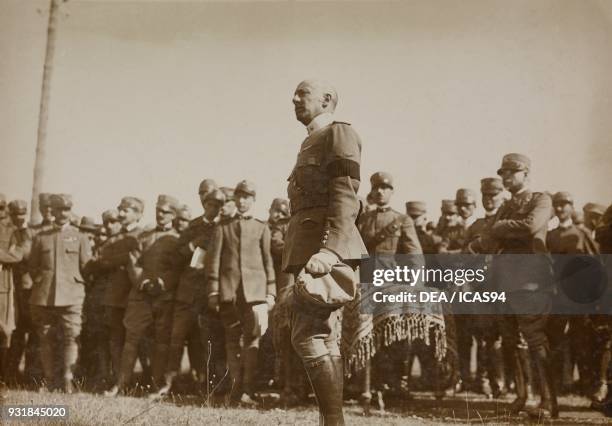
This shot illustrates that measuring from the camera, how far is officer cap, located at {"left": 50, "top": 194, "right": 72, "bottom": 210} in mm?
5238

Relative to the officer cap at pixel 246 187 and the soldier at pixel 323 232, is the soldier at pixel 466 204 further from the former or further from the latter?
the soldier at pixel 323 232

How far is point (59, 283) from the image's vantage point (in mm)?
5320

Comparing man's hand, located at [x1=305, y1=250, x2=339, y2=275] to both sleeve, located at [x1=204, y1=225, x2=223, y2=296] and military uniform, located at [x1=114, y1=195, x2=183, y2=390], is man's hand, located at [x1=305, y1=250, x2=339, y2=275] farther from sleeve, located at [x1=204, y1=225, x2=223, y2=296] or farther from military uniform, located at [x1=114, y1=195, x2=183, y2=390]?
military uniform, located at [x1=114, y1=195, x2=183, y2=390]

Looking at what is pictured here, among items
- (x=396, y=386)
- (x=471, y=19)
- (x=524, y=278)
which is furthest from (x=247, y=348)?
(x=471, y=19)

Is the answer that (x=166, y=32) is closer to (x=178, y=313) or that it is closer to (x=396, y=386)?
(x=178, y=313)

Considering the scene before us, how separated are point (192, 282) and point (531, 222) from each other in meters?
2.53

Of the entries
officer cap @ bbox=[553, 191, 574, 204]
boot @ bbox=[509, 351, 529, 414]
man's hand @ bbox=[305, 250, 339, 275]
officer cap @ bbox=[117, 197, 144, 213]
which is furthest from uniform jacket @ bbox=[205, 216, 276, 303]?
officer cap @ bbox=[553, 191, 574, 204]

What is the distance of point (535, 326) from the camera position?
4.38 m

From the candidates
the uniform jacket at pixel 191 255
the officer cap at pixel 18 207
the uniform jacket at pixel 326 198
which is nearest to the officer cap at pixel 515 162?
the uniform jacket at pixel 326 198

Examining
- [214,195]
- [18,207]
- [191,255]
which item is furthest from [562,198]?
[18,207]

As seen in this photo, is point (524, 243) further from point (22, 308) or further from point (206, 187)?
point (22, 308)

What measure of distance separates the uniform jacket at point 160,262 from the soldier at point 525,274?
2.40 metres

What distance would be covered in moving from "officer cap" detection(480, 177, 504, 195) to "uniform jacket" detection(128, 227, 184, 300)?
237 cm

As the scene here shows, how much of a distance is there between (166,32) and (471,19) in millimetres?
2229
